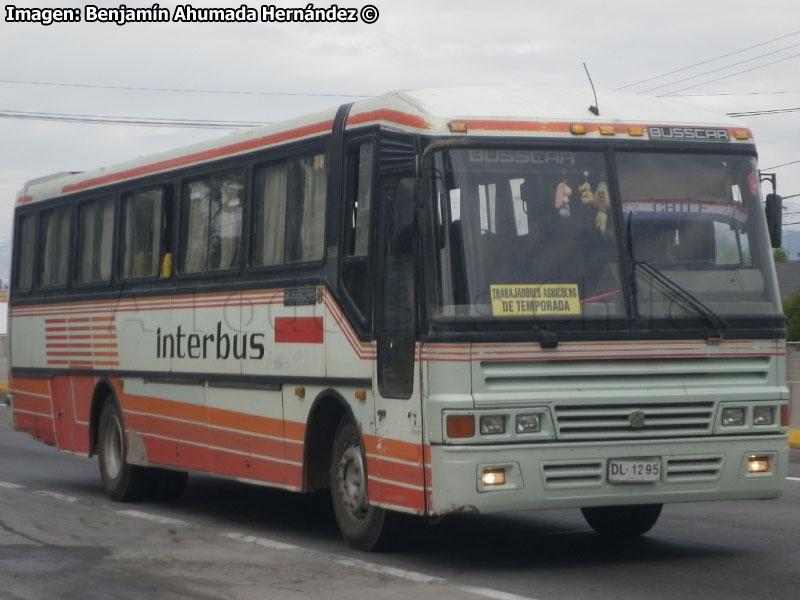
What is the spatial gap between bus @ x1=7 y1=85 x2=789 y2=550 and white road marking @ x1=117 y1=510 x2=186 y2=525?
151 centimetres

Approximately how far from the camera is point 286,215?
38.3ft

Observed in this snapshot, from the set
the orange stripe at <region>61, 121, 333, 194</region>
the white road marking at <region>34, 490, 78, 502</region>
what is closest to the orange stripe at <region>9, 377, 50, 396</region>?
the white road marking at <region>34, 490, 78, 502</region>

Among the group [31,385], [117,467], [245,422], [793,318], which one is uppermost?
[793,318]

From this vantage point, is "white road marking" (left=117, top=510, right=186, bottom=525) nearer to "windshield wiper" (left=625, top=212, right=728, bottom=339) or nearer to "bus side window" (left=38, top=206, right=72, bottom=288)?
"bus side window" (left=38, top=206, right=72, bottom=288)

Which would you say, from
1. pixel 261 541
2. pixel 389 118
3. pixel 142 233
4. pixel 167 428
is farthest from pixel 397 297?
pixel 142 233

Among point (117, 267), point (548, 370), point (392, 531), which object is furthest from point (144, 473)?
point (548, 370)

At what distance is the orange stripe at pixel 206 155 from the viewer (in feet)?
37.5

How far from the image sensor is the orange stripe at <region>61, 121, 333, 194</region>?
1142 cm

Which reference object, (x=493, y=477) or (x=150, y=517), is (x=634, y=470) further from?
(x=150, y=517)

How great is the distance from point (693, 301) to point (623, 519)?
7.17 ft

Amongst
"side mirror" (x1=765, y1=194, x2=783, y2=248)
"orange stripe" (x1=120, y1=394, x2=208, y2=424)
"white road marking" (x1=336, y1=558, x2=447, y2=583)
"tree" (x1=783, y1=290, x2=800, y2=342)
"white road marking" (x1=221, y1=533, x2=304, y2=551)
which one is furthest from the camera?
"tree" (x1=783, y1=290, x2=800, y2=342)

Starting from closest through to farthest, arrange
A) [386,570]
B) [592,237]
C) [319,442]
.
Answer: [386,570], [592,237], [319,442]

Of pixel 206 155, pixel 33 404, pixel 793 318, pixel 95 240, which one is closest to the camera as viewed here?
pixel 206 155

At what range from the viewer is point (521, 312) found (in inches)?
374
